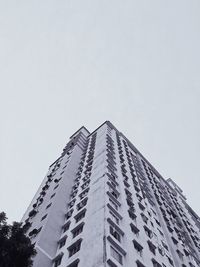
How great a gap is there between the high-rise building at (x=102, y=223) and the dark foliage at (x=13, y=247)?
4.98m

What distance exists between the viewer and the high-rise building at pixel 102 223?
75.2 ft

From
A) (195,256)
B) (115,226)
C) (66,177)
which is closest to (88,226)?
(115,226)

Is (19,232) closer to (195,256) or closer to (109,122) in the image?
(195,256)

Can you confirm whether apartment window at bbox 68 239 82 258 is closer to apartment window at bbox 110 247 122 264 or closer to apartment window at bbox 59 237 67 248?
apartment window at bbox 59 237 67 248

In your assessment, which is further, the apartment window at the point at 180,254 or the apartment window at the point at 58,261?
the apartment window at the point at 180,254

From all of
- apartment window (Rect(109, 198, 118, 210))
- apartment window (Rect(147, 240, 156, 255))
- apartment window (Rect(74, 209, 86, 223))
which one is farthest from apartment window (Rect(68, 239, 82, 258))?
apartment window (Rect(147, 240, 156, 255))

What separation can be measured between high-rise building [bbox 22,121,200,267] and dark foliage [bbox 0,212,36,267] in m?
4.98

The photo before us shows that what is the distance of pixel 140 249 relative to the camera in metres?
25.2

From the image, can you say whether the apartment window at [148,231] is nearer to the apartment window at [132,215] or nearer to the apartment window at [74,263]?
the apartment window at [132,215]

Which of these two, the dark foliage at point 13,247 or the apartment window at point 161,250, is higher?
the apartment window at point 161,250

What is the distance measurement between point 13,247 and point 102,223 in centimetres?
916

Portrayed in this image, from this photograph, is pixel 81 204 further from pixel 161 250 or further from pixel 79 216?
pixel 161 250

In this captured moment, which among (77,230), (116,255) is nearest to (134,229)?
(77,230)

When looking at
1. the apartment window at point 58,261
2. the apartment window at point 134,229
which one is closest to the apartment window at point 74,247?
the apartment window at point 58,261
